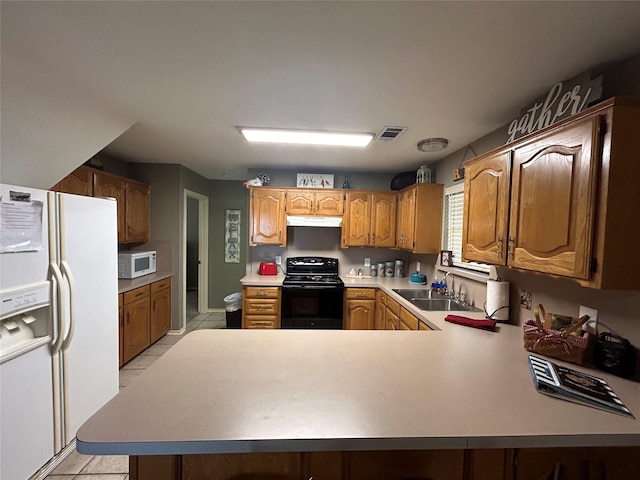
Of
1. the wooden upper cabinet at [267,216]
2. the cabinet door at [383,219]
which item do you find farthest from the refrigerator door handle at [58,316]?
the cabinet door at [383,219]

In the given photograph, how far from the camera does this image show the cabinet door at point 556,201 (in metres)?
1.10

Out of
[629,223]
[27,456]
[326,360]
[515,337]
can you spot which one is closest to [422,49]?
[629,223]

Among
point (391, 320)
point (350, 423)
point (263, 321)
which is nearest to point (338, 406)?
point (350, 423)

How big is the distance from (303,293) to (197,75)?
2.40 metres

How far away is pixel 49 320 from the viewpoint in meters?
1.61

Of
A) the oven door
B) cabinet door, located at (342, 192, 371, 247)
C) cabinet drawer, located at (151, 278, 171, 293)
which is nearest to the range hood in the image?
cabinet door, located at (342, 192, 371, 247)

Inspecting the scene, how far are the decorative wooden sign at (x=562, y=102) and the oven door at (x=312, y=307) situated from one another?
2.34m

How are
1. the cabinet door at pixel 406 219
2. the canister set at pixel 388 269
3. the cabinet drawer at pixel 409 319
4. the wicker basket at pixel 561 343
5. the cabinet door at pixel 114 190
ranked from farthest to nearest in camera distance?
the canister set at pixel 388 269, the cabinet door at pixel 406 219, the cabinet door at pixel 114 190, the cabinet drawer at pixel 409 319, the wicker basket at pixel 561 343

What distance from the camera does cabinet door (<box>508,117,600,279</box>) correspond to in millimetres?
1104

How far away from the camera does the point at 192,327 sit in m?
4.15

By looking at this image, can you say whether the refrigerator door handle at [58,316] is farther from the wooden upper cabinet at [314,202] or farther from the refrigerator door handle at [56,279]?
the wooden upper cabinet at [314,202]

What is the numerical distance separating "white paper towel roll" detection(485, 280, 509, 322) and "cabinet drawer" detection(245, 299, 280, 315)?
2220mm

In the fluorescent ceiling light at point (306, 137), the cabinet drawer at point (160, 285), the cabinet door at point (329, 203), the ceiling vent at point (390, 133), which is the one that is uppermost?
the ceiling vent at point (390, 133)

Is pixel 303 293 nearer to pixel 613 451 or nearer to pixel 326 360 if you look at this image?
pixel 326 360
